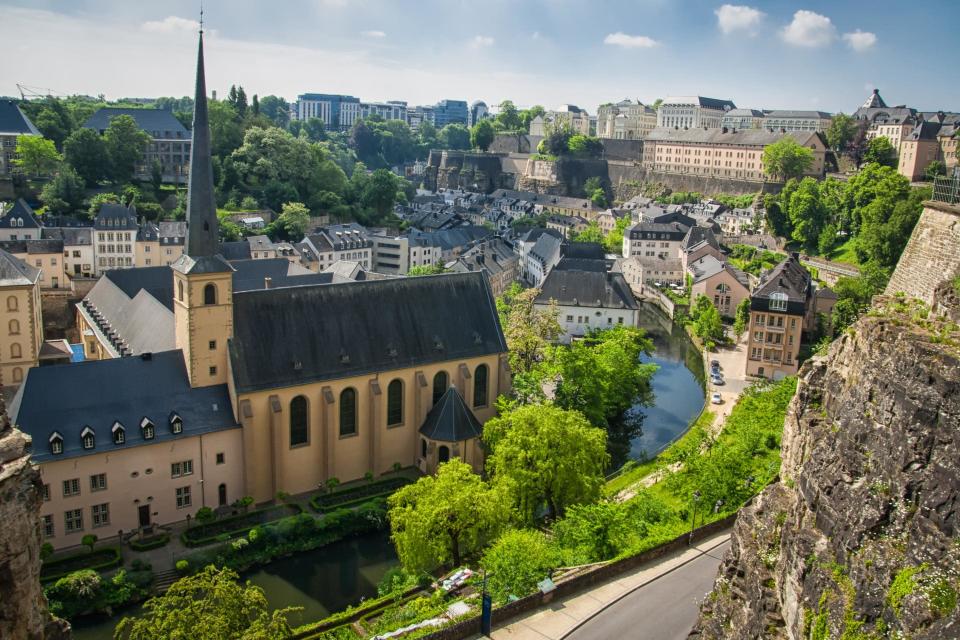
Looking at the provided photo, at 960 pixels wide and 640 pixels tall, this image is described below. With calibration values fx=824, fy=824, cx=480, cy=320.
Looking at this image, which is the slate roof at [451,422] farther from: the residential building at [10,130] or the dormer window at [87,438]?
the residential building at [10,130]

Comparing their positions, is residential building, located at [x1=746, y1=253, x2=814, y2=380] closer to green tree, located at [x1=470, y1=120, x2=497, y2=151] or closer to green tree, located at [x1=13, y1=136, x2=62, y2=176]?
green tree, located at [x1=13, y1=136, x2=62, y2=176]

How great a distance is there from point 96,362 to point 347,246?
185 ft

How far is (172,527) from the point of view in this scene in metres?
37.8

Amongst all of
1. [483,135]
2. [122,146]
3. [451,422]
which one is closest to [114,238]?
[122,146]

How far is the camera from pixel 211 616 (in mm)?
22812

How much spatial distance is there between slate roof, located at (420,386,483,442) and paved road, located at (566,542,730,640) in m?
16.8

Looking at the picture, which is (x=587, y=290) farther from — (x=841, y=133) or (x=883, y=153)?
(x=841, y=133)

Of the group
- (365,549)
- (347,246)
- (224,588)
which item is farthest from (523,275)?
(224,588)

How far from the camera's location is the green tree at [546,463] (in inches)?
1414

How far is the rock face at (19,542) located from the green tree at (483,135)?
174590 millimetres

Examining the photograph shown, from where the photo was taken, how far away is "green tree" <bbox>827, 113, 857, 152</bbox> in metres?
127

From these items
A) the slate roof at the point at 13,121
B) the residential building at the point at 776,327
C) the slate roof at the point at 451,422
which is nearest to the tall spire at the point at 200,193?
the slate roof at the point at 451,422

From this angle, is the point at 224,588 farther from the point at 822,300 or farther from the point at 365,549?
the point at 822,300

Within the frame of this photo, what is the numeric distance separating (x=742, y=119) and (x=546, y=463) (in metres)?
165
